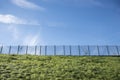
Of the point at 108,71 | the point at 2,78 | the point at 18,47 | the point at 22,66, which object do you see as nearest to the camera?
the point at 2,78

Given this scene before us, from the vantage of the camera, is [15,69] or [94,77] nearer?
[94,77]

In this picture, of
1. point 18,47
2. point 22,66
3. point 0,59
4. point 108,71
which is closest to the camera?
point 108,71

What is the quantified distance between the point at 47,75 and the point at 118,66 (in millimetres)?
11875

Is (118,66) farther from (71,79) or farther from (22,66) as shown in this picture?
(22,66)

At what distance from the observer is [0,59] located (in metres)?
42.4

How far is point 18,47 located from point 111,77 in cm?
3017

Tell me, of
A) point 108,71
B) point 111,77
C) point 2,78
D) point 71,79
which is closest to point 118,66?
point 108,71

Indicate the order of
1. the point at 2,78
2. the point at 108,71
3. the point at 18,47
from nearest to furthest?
the point at 2,78, the point at 108,71, the point at 18,47

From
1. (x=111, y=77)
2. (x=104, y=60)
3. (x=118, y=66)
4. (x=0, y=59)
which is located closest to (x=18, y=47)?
(x=0, y=59)

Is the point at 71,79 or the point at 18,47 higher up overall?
the point at 18,47

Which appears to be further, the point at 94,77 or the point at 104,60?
the point at 104,60

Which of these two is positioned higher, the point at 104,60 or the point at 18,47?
the point at 18,47

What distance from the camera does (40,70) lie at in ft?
115

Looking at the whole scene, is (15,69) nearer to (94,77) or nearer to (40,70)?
(40,70)
